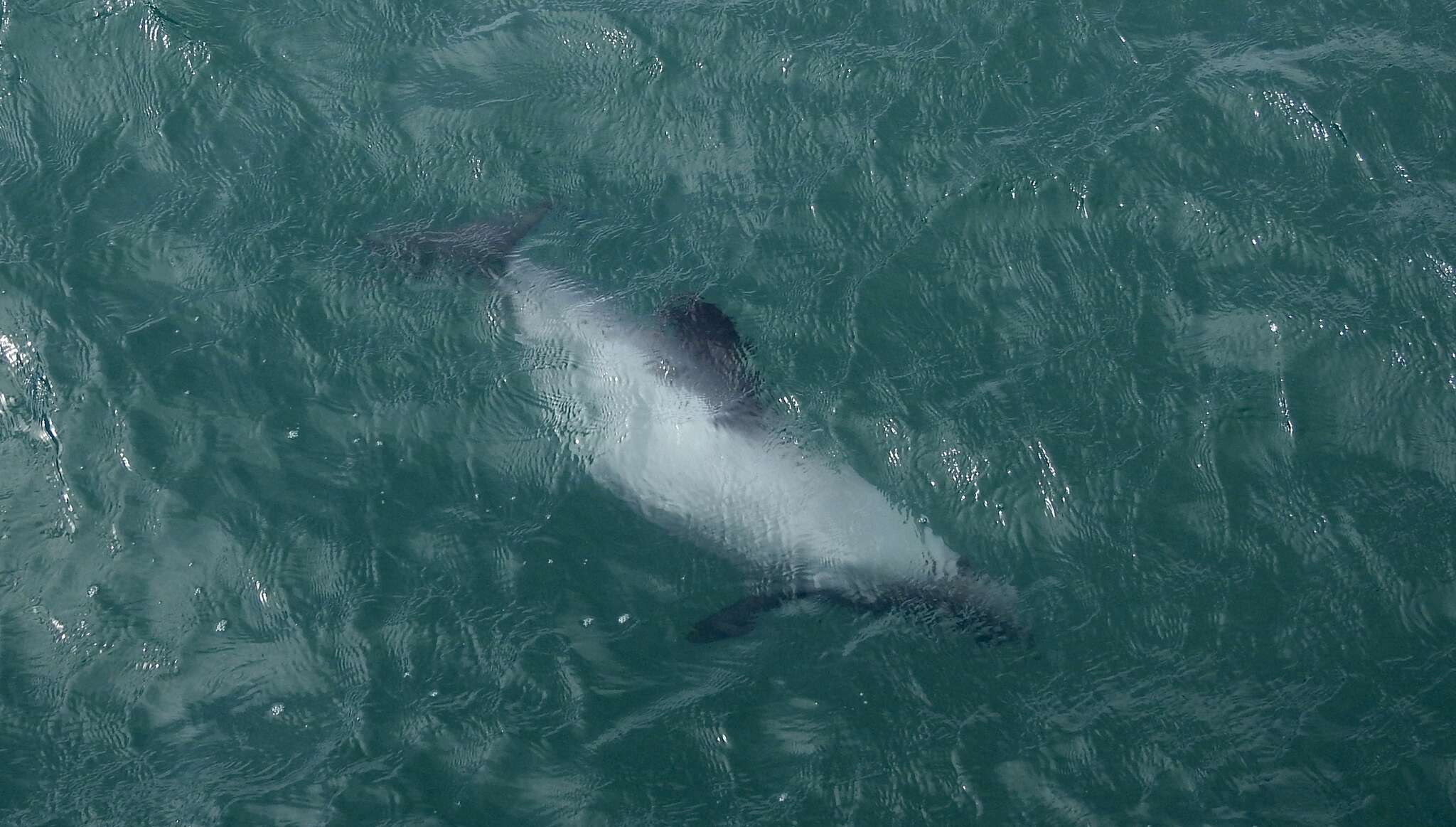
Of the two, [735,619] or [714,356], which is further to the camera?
[714,356]

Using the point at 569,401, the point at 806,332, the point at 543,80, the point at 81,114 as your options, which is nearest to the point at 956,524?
the point at 806,332

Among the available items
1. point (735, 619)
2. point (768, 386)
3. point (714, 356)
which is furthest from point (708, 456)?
point (735, 619)

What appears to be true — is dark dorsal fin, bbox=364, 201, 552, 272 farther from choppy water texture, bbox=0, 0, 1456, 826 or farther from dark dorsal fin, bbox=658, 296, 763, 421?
dark dorsal fin, bbox=658, 296, 763, 421

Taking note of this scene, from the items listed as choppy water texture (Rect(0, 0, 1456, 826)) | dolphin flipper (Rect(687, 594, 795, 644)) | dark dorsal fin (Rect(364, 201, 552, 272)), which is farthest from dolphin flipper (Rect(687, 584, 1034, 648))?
dark dorsal fin (Rect(364, 201, 552, 272))

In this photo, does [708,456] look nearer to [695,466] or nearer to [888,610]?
[695,466]

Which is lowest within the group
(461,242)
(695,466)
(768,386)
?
(695,466)
